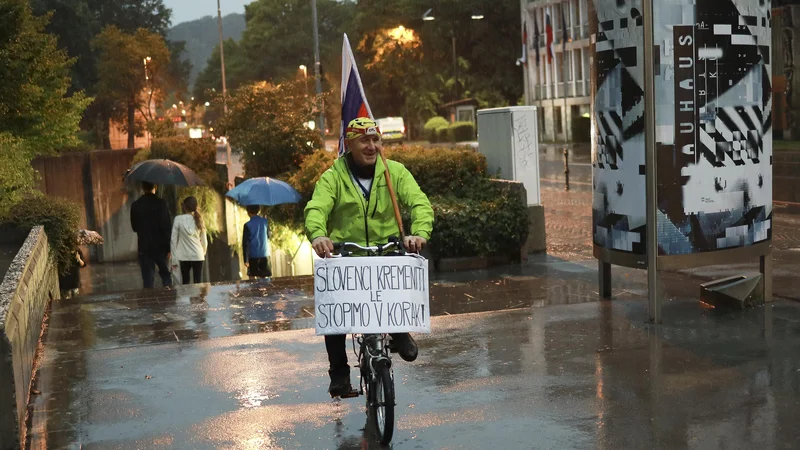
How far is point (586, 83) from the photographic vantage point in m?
67.0

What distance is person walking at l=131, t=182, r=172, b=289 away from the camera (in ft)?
48.4

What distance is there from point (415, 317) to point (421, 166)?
8373mm

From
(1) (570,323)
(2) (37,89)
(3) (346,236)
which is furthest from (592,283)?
(2) (37,89)

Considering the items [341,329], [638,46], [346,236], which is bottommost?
[341,329]

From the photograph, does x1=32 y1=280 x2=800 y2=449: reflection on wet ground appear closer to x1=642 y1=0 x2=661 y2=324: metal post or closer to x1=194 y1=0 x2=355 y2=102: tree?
x1=642 y1=0 x2=661 y2=324: metal post

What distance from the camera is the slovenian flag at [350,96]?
7.84m

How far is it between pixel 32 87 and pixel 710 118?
1237 cm

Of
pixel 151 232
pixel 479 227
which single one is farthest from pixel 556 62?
pixel 479 227

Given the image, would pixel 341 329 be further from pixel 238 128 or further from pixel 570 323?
pixel 238 128

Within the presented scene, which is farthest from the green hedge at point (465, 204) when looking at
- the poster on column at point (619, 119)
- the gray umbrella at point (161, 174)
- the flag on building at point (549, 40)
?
the flag on building at point (549, 40)

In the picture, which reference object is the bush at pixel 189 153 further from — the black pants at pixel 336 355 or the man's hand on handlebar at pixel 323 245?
the man's hand on handlebar at pixel 323 245

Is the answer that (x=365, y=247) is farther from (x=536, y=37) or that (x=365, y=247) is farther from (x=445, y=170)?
(x=536, y=37)

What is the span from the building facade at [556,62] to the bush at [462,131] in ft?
17.0

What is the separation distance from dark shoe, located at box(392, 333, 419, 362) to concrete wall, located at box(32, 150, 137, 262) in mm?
21588
